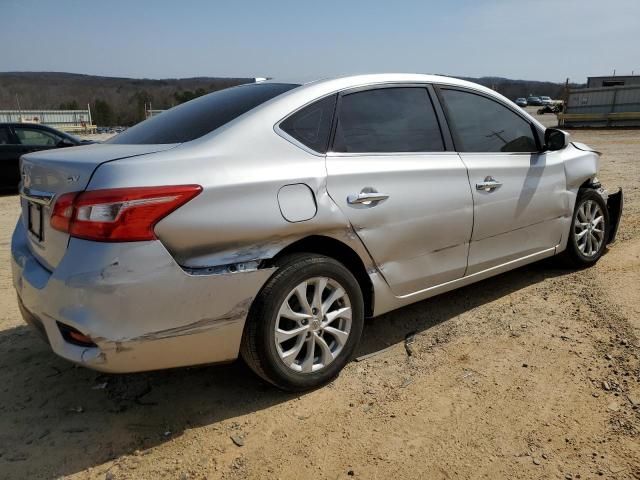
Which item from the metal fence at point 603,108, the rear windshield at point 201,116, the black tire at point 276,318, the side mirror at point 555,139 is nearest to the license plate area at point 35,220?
the rear windshield at point 201,116

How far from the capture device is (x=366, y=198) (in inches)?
112

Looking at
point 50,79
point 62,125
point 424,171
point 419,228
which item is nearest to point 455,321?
point 419,228

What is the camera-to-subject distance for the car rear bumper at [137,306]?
219 centimetres

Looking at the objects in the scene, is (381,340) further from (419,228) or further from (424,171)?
(424,171)

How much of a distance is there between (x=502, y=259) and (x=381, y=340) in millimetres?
1097

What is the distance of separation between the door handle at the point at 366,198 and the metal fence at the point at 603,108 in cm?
2824

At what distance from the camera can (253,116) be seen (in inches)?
105

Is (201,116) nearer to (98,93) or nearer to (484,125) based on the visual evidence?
(484,125)

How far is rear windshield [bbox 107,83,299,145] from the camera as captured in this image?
2.74m

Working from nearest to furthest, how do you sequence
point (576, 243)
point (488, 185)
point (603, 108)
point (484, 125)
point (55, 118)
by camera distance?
1. point (488, 185)
2. point (484, 125)
3. point (576, 243)
4. point (603, 108)
5. point (55, 118)

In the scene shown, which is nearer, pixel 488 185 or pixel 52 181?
pixel 52 181

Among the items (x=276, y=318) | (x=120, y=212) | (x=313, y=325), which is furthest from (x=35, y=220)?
(x=313, y=325)

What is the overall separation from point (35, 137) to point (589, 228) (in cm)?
1047

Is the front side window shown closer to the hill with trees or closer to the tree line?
the tree line
